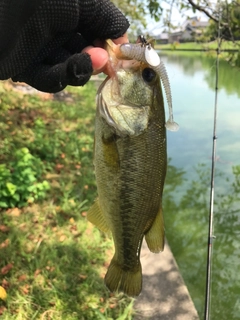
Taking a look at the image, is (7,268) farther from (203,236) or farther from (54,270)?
(203,236)

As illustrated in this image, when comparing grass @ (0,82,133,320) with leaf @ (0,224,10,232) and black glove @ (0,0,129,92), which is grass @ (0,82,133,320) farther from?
black glove @ (0,0,129,92)

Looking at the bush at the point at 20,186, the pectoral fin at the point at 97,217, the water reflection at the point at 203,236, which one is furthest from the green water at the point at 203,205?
the pectoral fin at the point at 97,217

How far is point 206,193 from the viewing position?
5.62 m

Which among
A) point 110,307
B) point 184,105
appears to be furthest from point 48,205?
point 184,105

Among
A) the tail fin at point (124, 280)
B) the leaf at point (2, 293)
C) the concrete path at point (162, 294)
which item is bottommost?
the concrete path at point (162, 294)

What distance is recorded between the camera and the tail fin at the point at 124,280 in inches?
78.2

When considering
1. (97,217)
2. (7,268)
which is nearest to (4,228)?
(7,268)

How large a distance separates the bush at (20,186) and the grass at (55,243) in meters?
0.07

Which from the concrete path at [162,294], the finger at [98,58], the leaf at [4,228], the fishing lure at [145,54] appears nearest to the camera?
the fishing lure at [145,54]

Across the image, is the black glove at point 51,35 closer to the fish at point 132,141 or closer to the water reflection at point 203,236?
the fish at point 132,141

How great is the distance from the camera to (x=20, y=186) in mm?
4102

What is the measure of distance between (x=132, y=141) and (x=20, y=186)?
2.72 meters

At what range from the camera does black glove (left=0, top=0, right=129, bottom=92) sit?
152cm

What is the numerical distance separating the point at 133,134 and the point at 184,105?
9077 millimetres
